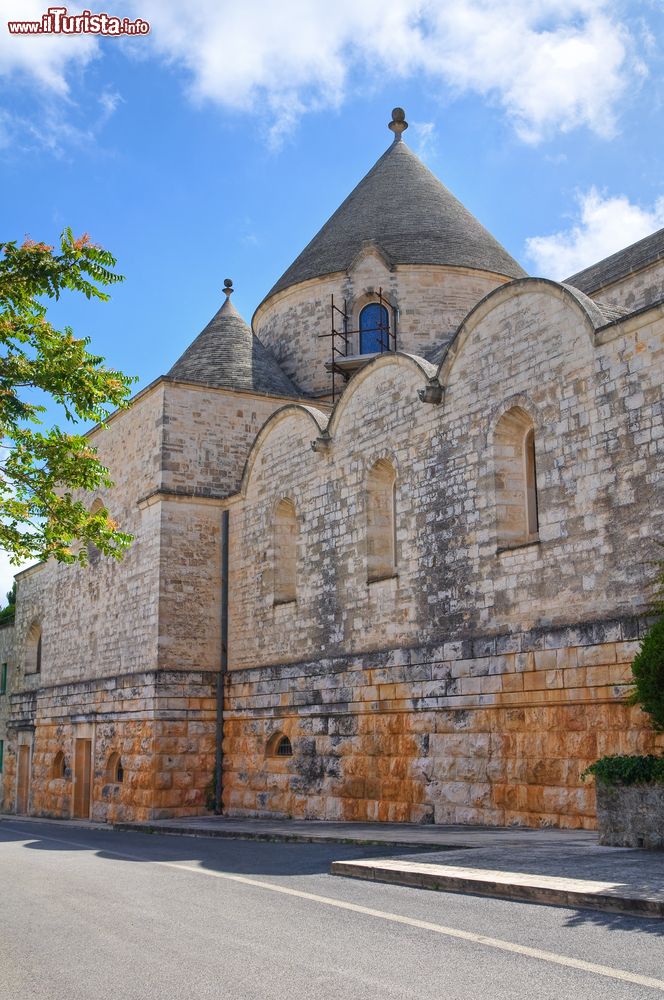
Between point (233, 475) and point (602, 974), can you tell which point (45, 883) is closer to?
point (602, 974)

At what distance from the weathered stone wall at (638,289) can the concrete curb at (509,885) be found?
33.8 ft

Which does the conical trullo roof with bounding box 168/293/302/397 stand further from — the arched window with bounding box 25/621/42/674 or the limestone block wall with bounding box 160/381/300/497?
the arched window with bounding box 25/621/42/674

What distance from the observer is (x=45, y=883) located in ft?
32.5

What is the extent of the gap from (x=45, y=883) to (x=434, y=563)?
6.87m

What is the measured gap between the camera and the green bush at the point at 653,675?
31.2 ft

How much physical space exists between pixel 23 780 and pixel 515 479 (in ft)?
61.6

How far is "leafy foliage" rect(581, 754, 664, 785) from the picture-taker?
29.5 ft

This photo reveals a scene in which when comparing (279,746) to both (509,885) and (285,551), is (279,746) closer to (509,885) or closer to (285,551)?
(285,551)

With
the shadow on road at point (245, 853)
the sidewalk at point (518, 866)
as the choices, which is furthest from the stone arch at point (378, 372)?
the shadow on road at point (245, 853)

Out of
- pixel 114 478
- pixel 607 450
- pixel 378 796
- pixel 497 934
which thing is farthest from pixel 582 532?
pixel 114 478

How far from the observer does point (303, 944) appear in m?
6.05

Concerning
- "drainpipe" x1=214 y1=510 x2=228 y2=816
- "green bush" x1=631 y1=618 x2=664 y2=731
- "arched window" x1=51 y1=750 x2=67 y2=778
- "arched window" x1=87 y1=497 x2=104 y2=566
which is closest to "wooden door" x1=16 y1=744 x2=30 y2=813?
"arched window" x1=51 y1=750 x2=67 y2=778

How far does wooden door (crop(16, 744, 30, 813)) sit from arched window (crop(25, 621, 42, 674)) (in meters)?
2.24

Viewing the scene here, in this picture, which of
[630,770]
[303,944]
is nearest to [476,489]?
[630,770]
